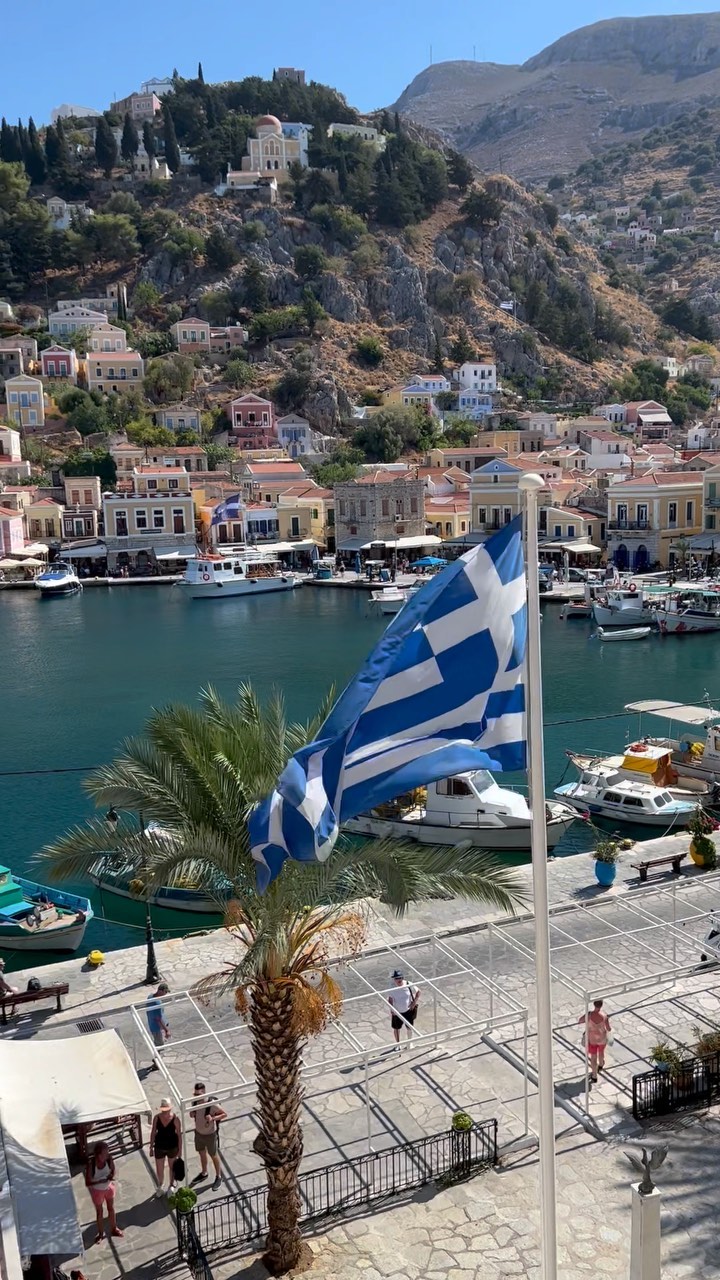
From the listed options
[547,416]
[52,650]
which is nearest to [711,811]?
[52,650]

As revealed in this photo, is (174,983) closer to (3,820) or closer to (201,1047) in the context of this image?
(201,1047)

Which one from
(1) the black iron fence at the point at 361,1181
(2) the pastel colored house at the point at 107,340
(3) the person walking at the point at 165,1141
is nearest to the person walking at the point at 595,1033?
(1) the black iron fence at the point at 361,1181

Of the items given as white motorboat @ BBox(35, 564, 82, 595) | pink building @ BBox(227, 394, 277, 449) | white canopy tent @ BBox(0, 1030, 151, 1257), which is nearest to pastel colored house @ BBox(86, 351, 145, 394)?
pink building @ BBox(227, 394, 277, 449)

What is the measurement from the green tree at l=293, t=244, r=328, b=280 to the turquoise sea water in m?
53.8

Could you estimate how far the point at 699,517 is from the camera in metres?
58.0

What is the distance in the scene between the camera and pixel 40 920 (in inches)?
657

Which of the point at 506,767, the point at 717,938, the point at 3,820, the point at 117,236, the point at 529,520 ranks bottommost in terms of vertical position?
the point at 3,820

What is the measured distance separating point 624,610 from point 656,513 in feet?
41.4

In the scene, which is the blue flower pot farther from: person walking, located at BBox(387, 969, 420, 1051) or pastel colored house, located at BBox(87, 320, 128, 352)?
pastel colored house, located at BBox(87, 320, 128, 352)

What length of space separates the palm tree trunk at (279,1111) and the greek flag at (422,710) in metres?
1.25

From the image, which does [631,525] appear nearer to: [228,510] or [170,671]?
[228,510]

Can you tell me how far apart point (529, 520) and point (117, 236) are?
360 feet

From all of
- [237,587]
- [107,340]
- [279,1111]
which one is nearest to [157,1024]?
[279,1111]

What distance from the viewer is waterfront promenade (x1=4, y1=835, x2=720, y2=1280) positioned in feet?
26.1
